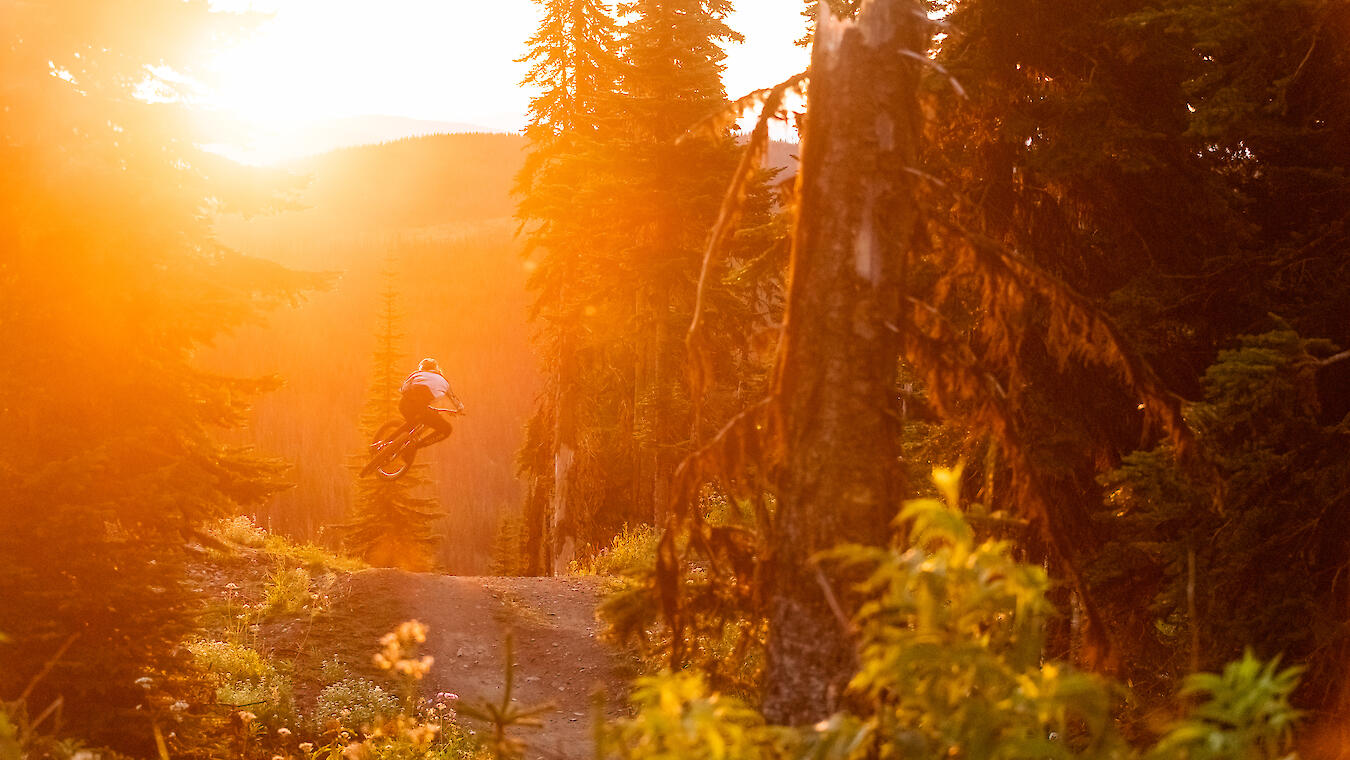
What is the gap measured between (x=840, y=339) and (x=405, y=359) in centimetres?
7839

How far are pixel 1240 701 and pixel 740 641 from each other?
102 inches

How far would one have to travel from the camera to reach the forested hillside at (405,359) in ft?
260

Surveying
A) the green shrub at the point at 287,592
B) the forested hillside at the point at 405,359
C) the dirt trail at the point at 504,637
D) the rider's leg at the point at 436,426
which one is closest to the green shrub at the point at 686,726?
the dirt trail at the point at 504,637


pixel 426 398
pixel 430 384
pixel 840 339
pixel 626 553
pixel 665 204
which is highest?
pixel 665 204

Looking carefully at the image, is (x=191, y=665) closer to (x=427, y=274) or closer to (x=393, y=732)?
(x=393, y=732)

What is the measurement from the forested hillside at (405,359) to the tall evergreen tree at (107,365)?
207 ft

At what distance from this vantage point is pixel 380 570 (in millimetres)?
16203

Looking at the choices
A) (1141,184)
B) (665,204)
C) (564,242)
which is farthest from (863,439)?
(564,242)

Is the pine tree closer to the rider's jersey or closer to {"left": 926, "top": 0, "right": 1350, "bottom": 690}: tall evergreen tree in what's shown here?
the rider's jersey

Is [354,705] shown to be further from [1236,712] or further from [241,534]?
[1236,712]

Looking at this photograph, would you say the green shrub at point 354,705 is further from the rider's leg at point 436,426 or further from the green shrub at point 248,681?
the rider's leg at point 436,426

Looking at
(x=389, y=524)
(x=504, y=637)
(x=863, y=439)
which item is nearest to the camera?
(x=863, y=439)

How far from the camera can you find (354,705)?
10.9 meters

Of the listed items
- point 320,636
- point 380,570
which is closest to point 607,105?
point 380,570
